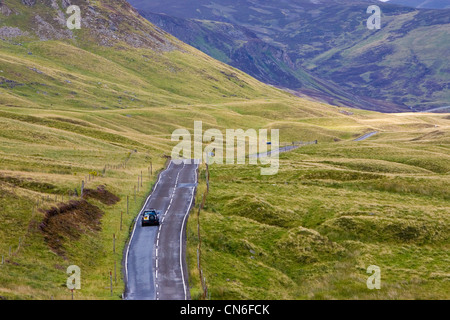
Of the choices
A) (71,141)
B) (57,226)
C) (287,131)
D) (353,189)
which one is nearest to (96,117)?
(71,141)

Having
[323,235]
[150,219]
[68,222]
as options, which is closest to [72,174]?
[150,219]

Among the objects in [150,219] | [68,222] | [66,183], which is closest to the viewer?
[68,222]

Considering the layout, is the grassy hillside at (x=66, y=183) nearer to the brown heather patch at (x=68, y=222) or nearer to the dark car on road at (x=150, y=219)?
the brown heather patch at (x=68, y=222)

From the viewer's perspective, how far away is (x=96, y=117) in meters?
134

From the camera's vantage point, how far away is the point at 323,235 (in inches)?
1928

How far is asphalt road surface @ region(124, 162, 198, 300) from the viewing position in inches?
1328

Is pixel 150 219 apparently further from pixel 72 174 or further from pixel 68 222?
pixel 72 174

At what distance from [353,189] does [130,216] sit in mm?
33976

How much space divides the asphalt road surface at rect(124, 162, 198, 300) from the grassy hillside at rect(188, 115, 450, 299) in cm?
169

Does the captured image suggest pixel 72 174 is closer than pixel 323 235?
No

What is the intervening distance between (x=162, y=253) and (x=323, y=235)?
17.5 metres

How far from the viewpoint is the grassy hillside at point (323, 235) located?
1506 inches

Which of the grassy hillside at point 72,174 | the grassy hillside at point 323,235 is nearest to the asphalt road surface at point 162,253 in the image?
the grassy hillside at point 72,174

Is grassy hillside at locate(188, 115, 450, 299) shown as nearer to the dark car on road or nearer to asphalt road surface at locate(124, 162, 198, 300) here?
asphalt road surface at locate(124, 162, 198, 300)
